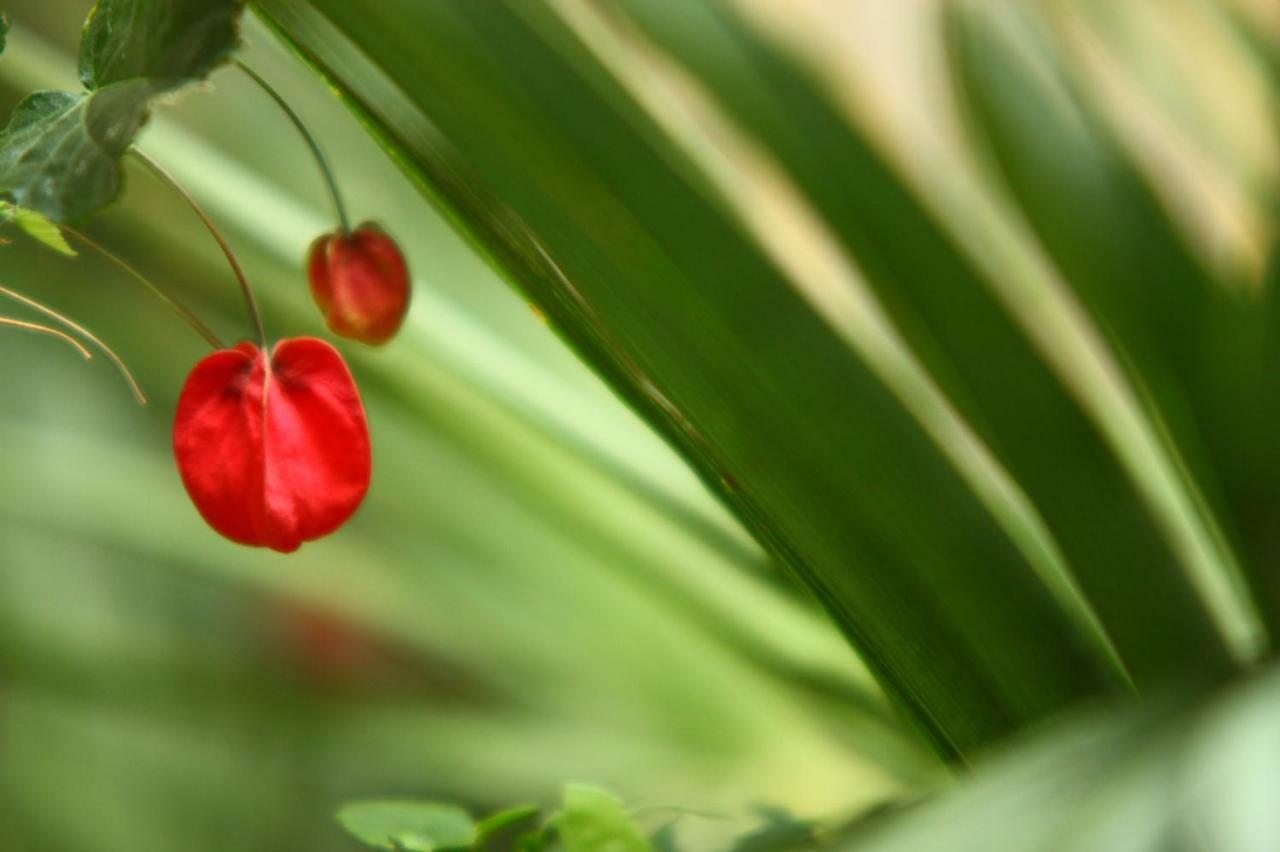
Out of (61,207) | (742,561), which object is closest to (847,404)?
(61,207)

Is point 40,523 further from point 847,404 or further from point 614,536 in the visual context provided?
point 847,404

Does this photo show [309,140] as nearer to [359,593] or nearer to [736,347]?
[736,347]

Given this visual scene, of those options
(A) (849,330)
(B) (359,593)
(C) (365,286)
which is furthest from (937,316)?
(B) (359,593)

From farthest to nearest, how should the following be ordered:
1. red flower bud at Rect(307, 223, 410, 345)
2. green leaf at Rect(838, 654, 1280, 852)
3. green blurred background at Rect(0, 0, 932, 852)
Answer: green blurred background at Rect(0, 0, 932, 852), red flower bud at Rect(307, 223, 410, 345), green leaf at Rect(838, 654, 1280, 852)

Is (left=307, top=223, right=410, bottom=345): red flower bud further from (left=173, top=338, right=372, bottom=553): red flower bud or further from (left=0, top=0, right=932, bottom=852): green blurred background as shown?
(left=0, top=0, right=932, bottom=852): green blurred background

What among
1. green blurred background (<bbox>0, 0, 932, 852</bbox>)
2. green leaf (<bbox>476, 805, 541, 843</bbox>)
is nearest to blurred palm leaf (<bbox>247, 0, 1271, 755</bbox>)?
green leaf (<bbox>476, 805, 541, 843</bbox>)

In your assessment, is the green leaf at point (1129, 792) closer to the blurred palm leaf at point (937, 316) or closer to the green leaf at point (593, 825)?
the blurred palm leaf at point (937, 316)

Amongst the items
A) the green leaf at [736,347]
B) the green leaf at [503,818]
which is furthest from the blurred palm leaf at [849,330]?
the green leaf at [503,818]
